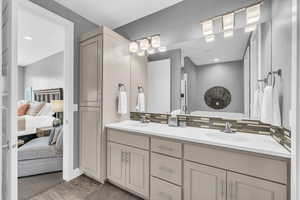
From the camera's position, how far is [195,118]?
1.82 meters

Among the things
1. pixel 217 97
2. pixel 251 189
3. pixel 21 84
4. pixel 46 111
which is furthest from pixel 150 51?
pixel 21 84

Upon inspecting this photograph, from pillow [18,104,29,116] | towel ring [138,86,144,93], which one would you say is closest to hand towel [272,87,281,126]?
towel ring [138,86,144,93]

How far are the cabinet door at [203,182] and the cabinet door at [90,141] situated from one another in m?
1.22

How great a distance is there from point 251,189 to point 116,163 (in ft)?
4.63

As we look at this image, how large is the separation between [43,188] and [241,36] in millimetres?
3081

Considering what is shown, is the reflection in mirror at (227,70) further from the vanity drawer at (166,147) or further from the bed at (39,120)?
the bed at (39,120)

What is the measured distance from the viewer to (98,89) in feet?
6.35

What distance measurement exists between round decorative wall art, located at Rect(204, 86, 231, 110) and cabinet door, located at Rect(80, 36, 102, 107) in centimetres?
144

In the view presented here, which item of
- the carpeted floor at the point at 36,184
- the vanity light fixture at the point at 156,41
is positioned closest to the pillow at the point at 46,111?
the carpeted floor at the point at 36,184

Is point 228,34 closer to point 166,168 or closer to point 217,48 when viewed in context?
point 217,48

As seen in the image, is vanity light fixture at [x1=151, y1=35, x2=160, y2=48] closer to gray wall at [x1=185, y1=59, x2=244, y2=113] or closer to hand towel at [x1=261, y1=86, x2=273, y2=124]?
gray wall at [x1=185, y1=59, x2=244, y2=113]

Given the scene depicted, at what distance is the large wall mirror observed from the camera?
1.21 metres

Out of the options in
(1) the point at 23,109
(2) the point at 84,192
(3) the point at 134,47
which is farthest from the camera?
(1) the point at 23,109

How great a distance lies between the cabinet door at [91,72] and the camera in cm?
193
